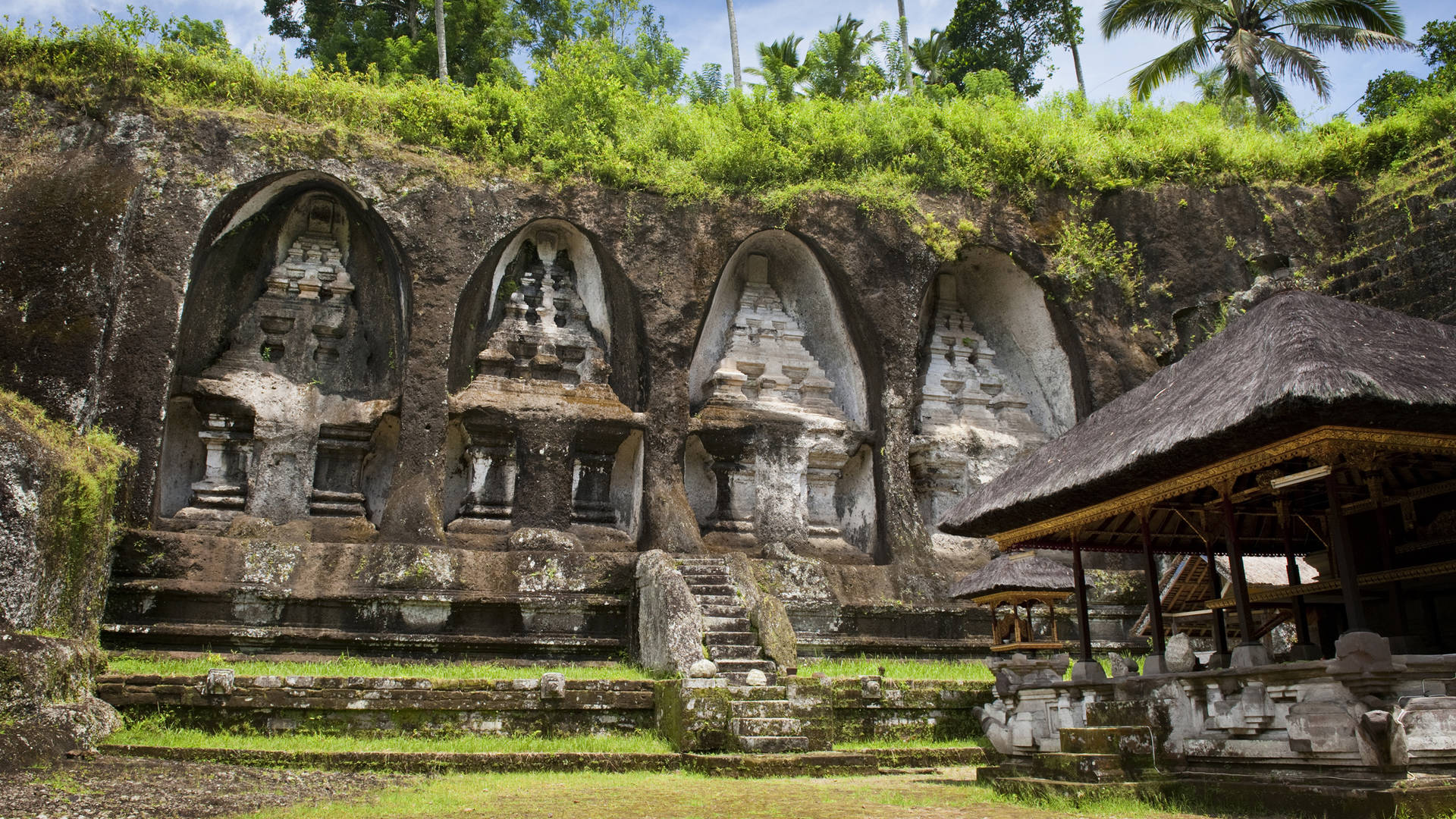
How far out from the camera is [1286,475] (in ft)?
24.2

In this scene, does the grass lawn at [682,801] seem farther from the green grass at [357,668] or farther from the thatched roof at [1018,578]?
the thatched roof at [1018,578]

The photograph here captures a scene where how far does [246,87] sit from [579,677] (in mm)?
8414

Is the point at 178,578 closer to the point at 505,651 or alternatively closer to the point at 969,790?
the point at 505,651

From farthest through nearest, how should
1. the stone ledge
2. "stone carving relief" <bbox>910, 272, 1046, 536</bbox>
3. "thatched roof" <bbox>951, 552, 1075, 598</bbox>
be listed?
"stone carving relief" <bbox>910, 272, 1046, 536</bbox> < "thatched roof" <bbox>951, 552, 1075, 598</bbox> < the stone ledge

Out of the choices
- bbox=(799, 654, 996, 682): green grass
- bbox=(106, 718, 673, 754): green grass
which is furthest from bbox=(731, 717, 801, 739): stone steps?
bbox=(799, 654, 996, 682): green grass

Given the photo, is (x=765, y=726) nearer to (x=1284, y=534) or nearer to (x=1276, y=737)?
(x=1276, y=737)

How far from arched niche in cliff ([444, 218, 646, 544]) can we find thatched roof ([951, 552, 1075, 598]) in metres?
4.26

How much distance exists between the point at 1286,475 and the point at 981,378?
332 inches

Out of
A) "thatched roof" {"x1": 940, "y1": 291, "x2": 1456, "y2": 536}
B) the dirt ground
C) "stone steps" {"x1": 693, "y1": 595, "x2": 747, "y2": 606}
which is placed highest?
"thatched roof" {"x1": 940, "y1": 291, "x2": 1456, "y2": 536}

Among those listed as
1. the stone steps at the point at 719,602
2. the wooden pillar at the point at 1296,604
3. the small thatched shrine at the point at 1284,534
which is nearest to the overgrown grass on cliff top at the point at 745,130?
the stone steps at the point at 719,602

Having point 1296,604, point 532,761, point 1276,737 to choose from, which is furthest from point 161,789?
point 1296,604

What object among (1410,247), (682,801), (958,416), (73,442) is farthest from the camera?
(958,416)

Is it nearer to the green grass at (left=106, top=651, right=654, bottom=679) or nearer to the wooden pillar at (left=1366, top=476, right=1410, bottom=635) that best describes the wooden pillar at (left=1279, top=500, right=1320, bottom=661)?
the wooden pillar at (left=1366, top=476, right=1410, bottom=635)

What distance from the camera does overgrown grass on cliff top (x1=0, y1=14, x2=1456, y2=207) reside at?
12.6 metres
